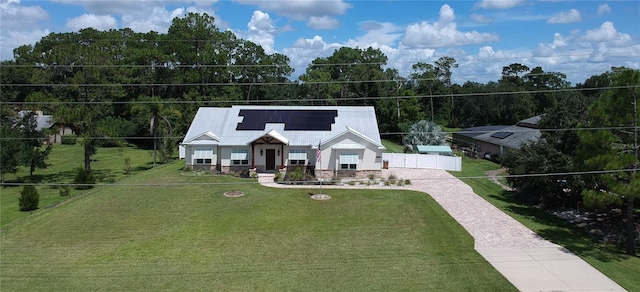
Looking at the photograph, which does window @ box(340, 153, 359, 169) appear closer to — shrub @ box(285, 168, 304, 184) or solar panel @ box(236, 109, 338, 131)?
shrub @ box(285, 168, 304, 184)

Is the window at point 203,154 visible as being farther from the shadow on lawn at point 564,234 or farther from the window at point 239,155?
the shadow on lawn at point 564,234

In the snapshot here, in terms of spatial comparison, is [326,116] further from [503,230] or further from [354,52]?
[354,52]

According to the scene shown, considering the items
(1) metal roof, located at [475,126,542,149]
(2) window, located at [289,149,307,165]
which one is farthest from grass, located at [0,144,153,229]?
(1) metal roof, located at [475,126,542,149]

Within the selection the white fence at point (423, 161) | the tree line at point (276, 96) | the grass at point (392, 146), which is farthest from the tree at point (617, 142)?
the grass at point (392, 146)

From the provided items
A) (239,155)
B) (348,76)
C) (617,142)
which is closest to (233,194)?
(239,155)

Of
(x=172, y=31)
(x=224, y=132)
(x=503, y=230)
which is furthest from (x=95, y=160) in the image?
(x=503, y=230)
